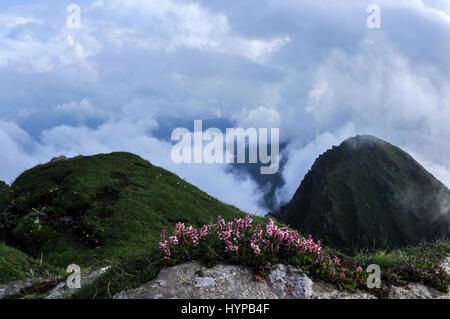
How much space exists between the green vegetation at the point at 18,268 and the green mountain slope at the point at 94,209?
2.86 meters

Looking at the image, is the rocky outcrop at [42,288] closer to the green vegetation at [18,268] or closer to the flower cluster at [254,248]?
the flower cluster at [254,248]

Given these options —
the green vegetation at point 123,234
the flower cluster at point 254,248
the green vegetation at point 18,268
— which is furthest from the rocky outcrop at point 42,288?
the green vegetation at point 18,268

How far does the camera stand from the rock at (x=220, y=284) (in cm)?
560

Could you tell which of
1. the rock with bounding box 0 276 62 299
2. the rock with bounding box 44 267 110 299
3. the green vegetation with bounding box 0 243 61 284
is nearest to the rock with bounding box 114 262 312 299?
the rock with bounding box 44 267 110 299

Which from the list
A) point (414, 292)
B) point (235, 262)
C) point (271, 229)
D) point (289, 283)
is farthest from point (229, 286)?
point (414, 292)

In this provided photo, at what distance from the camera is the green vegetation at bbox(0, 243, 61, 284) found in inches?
Answer: 528

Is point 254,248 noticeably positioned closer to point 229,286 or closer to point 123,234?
point 229,286

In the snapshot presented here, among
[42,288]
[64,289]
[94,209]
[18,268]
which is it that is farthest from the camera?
[94,209]

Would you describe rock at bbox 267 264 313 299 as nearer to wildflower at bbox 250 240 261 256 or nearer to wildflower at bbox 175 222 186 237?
wildflower at bbox 250 240 261 256

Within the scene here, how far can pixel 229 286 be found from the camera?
5.76m

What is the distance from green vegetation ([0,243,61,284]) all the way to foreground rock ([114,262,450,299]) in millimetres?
9319

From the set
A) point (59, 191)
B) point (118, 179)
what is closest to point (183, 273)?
point (59, 191)

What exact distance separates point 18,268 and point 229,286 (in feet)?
41.4
